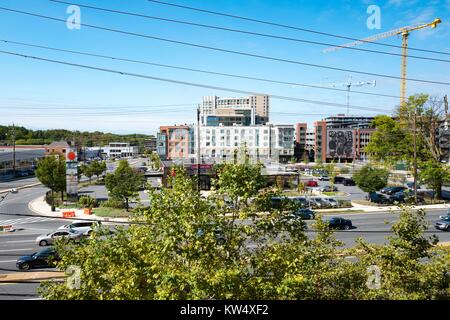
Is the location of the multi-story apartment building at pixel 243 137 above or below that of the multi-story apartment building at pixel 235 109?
below

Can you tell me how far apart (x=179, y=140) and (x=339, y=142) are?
4306 centimetres

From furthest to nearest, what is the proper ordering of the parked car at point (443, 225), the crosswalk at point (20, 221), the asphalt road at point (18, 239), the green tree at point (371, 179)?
the green tree at point (371, 179) < the crosswalk at point (20, 221) < the parked car at point (443, 225) < the asphalt road at point (18, 239)

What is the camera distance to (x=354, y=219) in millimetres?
29906

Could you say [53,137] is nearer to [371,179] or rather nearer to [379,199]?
[371,179]

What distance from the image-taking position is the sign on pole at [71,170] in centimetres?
3516

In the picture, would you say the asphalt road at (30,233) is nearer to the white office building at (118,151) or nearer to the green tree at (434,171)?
the green tree at (434,171)

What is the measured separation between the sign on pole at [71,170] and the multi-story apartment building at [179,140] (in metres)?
37.7

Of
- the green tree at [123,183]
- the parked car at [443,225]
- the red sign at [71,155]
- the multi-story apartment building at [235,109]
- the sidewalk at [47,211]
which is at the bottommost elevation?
the sidewalk at [47,211]

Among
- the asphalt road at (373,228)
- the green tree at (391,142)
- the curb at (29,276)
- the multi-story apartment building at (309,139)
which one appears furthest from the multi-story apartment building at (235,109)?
the curb at (29,276)

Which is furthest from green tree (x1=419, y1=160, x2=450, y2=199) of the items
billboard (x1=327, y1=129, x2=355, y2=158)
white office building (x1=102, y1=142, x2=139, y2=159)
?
white office building (x1=102, y1=142, x2=139, y2=159)

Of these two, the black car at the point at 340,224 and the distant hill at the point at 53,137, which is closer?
the black car at the point at 340,224
